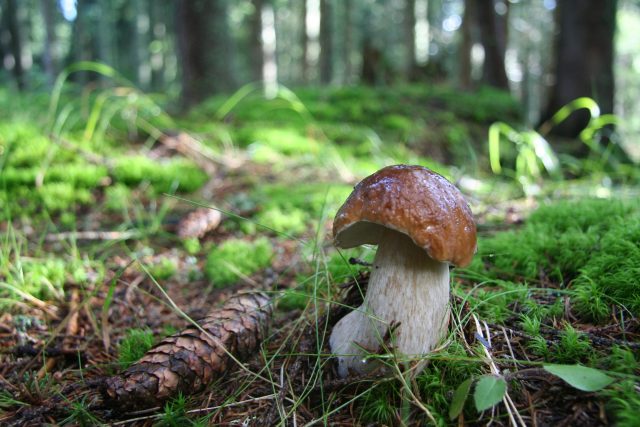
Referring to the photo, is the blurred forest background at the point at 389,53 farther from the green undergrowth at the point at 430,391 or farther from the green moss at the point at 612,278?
the green undergrowth at the point at 430,391

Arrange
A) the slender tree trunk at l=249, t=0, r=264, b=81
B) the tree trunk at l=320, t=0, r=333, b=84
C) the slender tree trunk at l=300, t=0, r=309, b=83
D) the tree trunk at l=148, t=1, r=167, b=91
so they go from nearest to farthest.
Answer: the slender tree trunk at l=249, t=0, r=264, b=81, the tree trunk at l=320, t=0, r=333, b=84, the slender tree trunk at l=300, t=0, r=309, b=83, the tree trunk at l=148, t=1, r=167, b=91

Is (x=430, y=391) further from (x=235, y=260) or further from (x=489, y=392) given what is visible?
(x=235, y=260)

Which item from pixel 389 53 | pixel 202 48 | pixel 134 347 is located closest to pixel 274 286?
pixel 134 347

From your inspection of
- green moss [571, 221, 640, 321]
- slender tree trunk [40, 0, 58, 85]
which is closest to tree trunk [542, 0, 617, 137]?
green moss [571, 221, 640, 321]

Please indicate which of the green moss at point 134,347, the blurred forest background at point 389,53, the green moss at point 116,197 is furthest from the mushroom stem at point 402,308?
the blurred forest background at point 389,53

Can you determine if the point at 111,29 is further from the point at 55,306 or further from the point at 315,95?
the point at 55,306

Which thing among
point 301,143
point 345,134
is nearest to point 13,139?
point 301,143

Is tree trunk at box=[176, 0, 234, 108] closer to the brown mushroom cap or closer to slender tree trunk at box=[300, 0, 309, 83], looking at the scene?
the brown mushroom cap
